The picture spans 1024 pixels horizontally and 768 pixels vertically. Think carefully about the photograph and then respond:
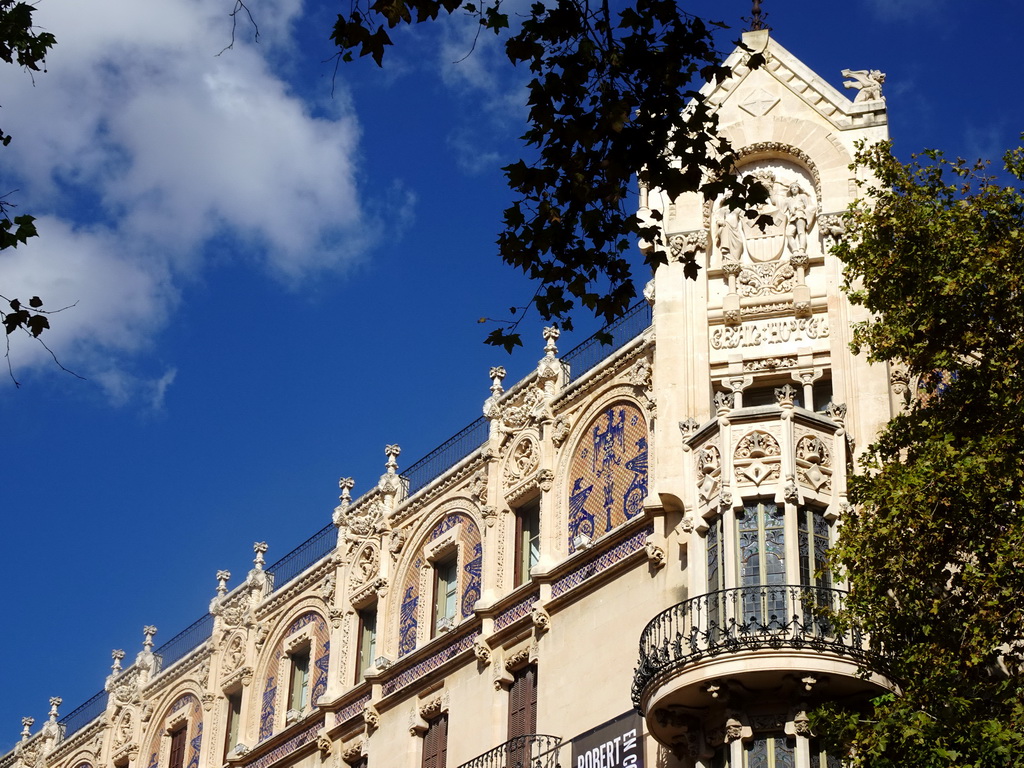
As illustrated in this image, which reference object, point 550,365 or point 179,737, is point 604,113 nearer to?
point 550,365

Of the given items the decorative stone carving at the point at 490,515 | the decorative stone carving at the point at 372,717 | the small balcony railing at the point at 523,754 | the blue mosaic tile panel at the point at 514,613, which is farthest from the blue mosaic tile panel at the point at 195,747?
the small balcony railing at the point at 523,754

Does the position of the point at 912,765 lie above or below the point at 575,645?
below

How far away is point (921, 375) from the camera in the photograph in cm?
2728

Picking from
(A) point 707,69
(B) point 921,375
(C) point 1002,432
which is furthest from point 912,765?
(A) point 707,69

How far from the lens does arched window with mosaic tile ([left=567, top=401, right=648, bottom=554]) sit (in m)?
33.2

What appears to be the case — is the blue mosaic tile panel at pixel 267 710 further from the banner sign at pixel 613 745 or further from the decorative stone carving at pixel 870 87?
the decorative stone carving at pixel 870 87

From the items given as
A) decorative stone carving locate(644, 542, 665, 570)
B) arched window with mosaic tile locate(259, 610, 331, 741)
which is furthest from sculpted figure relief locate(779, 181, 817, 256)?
arched window with mosaic tile locate(259, 610, 331, 741)

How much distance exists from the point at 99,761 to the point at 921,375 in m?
28.5

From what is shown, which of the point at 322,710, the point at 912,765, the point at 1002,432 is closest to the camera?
the point at 912,765

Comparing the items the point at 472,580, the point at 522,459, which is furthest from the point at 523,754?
the point at 522,459

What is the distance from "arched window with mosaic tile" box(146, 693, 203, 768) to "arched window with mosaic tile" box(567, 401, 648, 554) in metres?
14.1

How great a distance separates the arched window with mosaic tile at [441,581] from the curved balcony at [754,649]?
8.88m

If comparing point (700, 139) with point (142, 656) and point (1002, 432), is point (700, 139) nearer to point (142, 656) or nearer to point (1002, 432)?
point (1002, 432)

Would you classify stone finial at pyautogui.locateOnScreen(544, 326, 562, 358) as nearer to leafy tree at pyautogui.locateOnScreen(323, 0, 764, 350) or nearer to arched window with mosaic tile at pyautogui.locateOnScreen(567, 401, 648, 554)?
arched window with mosaic tile at pyautogui.locateOnScreen(567, 401, 648, 554)
